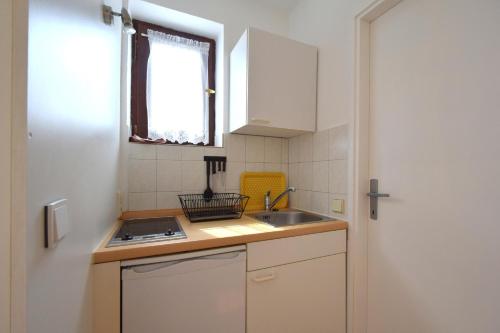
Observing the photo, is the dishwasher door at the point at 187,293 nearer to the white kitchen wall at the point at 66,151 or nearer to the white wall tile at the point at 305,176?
the white kitchen wall at the point at 66,151

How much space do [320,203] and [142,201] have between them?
123 centimetres

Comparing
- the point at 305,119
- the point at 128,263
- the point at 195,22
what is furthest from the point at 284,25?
the point at 128,263

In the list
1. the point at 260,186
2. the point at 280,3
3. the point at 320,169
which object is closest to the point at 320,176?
the point at 320,169

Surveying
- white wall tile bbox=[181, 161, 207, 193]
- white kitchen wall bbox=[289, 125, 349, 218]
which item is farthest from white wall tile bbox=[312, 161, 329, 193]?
white wall tile bbox=[181, 161, 207, 193]

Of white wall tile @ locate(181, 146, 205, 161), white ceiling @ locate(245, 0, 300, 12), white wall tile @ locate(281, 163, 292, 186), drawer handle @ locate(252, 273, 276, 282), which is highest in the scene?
white ceiling @ locate(245, 0, 300, 12)

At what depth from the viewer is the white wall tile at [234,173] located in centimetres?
160

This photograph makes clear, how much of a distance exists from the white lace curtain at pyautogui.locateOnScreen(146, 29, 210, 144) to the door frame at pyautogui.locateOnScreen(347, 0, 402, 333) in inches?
43.5

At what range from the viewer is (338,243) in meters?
1.22

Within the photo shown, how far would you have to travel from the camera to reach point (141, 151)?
138 centimetres

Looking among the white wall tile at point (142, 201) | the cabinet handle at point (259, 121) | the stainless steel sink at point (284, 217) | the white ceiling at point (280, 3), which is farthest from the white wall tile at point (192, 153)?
the white ceiling at point (280, 3)

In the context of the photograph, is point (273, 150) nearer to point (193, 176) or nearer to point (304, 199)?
point (304, 199)

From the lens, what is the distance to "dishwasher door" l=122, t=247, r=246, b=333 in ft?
2.63

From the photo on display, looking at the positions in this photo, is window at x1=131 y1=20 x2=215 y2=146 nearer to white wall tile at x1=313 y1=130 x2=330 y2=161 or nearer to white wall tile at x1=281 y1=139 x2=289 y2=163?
white wall tile at x1=281 y1=139 x2=289 y2=163

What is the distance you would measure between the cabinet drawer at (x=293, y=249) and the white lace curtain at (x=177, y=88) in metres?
0.98
